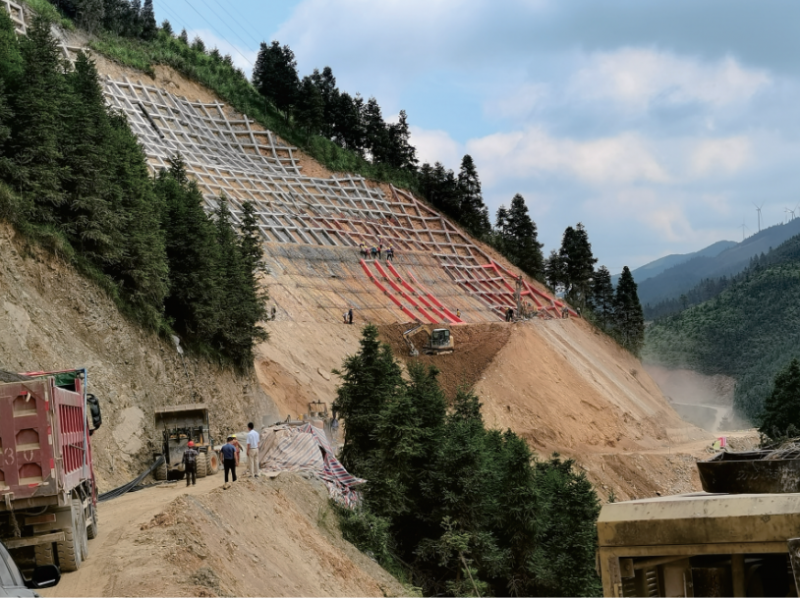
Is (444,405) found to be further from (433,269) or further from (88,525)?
(433,269)

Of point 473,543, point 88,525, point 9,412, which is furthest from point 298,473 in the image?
point 9,412

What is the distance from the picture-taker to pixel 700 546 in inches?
373

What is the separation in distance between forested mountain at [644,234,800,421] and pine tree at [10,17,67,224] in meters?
97.1

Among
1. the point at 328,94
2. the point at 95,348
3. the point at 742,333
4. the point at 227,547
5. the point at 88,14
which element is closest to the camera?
the point at 227,547

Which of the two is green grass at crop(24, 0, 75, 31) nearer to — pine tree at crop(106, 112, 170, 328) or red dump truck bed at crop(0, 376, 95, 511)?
pine tree at crop(106, 112, 170, 328)

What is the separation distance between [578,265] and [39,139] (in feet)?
217

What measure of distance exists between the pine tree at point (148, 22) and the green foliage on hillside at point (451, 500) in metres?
72.4

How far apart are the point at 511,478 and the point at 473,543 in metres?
4.04

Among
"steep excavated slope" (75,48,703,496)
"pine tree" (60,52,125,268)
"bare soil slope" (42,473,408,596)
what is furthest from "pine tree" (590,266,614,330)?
"bare soil slope" (42,473,408,596)

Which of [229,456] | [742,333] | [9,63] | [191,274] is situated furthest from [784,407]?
[742,333]

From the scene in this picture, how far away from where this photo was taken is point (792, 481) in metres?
10.8

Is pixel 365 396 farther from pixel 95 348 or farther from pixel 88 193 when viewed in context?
pixel 88 193

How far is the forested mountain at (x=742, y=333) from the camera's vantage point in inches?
5177

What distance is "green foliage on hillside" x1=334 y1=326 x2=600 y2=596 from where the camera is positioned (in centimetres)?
3281
